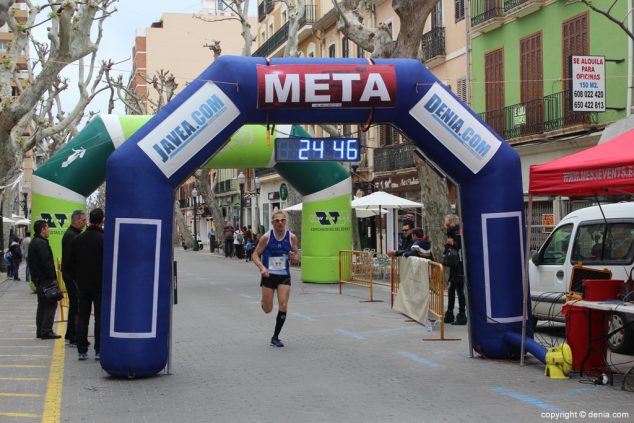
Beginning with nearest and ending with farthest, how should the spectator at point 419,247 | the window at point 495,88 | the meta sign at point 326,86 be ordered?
the meta sign at point 326,86
the spectator at point 419,247
the window at point 495,88

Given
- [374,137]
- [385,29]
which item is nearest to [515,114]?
[385,29]

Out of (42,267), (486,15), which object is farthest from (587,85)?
(42,267)

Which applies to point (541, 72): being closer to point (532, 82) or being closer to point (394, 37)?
point (532, 82)

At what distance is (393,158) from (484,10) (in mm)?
9113

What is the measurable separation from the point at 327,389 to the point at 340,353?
2.32m

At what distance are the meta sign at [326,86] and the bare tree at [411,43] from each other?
27.9 ft

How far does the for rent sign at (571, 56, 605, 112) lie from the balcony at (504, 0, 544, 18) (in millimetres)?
4229

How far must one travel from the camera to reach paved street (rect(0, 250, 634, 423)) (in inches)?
294

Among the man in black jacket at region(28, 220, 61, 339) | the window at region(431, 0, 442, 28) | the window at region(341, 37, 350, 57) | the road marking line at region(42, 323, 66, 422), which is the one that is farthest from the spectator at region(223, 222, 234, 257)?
the road marking line at region(42, 323, 66, 422)

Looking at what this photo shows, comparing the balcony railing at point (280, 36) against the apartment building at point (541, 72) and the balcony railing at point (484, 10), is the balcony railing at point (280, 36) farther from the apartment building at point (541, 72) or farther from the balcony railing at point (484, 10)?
the apartment building at point (541, 72)

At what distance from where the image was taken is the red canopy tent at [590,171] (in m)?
8.09

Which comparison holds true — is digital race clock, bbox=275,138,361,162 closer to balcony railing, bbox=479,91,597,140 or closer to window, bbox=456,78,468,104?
balcony railing, bbox=479,91,597,140

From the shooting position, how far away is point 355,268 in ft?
67.4

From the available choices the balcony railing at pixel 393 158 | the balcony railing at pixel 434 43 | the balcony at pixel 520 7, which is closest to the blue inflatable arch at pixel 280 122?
the balcony at pixel 520 7
